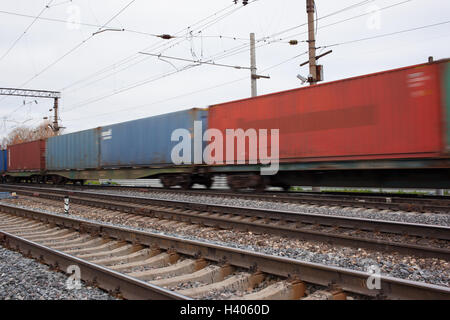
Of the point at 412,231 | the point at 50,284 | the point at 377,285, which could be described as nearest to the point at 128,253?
the point at 50,284

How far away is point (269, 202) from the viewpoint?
1023cm

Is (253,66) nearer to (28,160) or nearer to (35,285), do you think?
(35,285)

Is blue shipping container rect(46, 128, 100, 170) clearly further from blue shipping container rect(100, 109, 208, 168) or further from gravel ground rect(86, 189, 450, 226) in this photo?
gravel ground rect(86, 189, 450, 226)

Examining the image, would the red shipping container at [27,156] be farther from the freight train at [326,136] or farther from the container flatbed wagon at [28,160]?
the freight train at [326,136]

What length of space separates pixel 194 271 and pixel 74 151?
1826cm

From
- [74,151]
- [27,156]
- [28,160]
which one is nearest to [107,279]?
[74,151]

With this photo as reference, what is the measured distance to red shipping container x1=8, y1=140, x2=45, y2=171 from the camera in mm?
23828

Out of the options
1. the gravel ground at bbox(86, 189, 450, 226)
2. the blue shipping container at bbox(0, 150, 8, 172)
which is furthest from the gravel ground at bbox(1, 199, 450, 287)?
the blue shipping container at bbox(0, 150, 8, 172)

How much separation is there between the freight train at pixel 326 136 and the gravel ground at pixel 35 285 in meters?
7.78

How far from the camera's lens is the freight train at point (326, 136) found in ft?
27.8

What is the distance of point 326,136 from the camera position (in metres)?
10.1

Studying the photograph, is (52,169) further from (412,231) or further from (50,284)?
(412,231)

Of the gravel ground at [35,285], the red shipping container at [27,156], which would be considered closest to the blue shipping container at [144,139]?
the red shipping container at [27,156]

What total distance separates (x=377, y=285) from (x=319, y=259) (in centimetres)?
138
